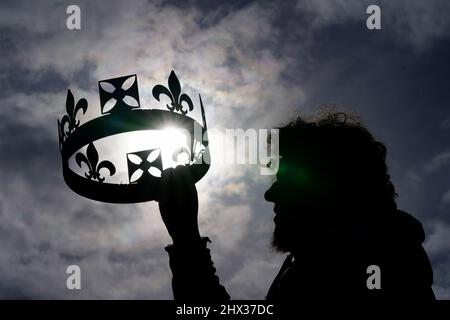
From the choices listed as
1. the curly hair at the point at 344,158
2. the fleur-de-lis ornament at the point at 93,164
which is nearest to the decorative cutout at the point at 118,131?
the fleur-de-lis ornament at the point at 93,164

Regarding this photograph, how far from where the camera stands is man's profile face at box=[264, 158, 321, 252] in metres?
2.25

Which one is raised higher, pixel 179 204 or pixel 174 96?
pixel 174 96

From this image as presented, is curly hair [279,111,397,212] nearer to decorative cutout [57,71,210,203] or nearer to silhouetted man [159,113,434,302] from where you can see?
silhouetted man [159,113,434,302]

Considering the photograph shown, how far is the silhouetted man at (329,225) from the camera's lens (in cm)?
185

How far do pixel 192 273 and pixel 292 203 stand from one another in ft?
4.17

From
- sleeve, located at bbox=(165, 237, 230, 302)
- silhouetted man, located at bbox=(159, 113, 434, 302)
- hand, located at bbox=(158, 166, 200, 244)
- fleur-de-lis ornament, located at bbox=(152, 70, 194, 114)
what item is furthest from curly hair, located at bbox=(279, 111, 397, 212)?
fleur-de-lis ornament, located at bbox=(152, 70, 194, 114)

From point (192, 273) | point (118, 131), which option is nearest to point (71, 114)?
point (118, 131)

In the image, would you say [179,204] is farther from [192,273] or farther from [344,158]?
[344,158]

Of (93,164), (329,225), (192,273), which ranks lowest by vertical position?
(192,273)

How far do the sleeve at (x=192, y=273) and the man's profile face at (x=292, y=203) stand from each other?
0.91m

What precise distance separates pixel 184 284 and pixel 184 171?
864mm

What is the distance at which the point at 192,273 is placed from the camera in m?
3.29
